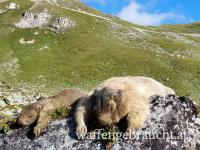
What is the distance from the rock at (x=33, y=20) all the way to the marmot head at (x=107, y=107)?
7084 centimetres

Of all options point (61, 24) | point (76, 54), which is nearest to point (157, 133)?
point (76, 54)

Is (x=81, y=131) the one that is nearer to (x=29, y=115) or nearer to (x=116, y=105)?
(x=116, y=105)

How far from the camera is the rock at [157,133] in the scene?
10.7 metres

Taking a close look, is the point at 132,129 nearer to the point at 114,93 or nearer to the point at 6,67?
the point at 114,93

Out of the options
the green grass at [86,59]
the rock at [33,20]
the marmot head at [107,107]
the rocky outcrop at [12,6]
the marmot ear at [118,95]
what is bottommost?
the green grass at [86,59]

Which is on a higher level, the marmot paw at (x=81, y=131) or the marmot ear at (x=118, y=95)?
the marmot ear at (x=118, y=95)

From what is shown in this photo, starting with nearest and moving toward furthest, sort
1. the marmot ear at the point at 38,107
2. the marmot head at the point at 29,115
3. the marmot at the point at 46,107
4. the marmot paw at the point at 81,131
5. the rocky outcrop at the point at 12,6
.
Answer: the marmot paw at the point at 81,131 < the marmot at the point at 46,107 < the marmot head at the point at 29,115 < the marmot ear at the point at 38,107 < the rocky outcrop at the point at 12,6

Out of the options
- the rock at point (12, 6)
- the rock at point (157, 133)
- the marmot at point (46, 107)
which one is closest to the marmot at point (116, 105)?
the rock at point (157, 133)

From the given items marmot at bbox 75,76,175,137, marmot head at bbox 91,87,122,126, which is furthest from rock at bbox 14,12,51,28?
marmot head at bbox 91,87,122,126

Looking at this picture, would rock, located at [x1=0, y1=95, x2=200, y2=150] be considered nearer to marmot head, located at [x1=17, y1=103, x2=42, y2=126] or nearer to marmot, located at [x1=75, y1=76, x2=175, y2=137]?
marmot, located at [x1=75, y1=76, x2=175, y2=137]

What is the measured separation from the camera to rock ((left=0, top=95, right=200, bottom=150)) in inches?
422

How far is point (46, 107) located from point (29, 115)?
687 mm

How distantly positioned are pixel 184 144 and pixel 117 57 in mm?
57237

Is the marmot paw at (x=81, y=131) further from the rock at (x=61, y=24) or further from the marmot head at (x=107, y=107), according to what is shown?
the rock at (x=61, y=24)
